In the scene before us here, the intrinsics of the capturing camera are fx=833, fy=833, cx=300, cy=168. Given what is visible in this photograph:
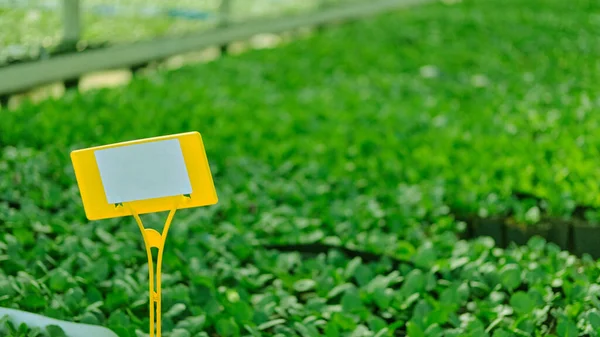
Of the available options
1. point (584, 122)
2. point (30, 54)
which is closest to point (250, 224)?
point (584, 122)

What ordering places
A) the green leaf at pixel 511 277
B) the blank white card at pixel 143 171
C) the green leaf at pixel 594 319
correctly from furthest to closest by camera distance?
the green leaf at pixel 511 277, the green leaf at pixel 594 319, the blank white card at pixel 143 171

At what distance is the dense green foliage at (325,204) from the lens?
91.5 inches

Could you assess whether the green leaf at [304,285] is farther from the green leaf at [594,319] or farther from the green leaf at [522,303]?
the green leaf at [594,319]

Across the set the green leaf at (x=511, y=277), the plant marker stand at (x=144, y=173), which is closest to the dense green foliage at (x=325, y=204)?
the green leaf at (x=511, y=277)

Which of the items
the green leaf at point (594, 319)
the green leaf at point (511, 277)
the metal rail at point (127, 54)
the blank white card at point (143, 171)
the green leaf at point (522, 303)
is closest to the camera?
the blank white card at point (143, 171)

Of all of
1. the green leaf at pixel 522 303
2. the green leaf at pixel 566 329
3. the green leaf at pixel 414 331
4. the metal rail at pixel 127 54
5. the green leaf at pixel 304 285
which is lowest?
the green leaf at pixel 566 329

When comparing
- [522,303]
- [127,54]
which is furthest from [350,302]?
[127,54]

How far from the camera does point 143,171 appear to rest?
1649 mm

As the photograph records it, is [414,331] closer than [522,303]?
Yes

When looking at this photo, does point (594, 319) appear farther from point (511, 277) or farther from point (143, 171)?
point (143, 171)

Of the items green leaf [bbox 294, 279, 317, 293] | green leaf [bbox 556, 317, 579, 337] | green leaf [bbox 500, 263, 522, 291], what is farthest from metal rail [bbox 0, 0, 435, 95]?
green leaf [bbox 556, 317, 579, 337]

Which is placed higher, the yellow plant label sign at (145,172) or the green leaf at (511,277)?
the yellow plant label sign at (145,172)

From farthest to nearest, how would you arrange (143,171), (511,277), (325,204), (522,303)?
(325,204), (511,277), (522,303), (143,171)

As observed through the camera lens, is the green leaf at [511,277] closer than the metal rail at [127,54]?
Yes
